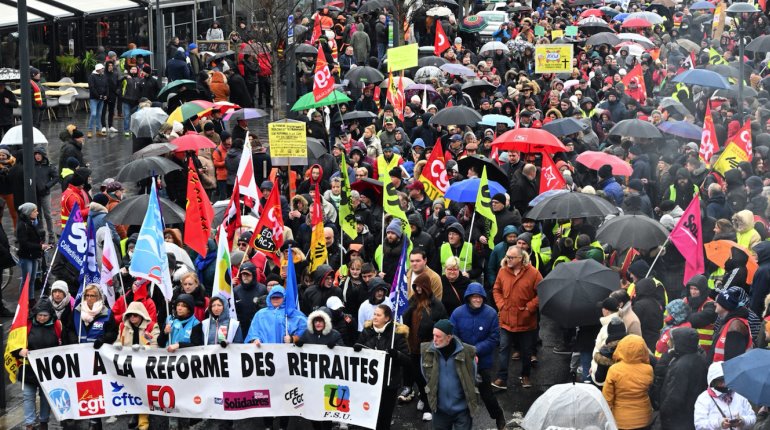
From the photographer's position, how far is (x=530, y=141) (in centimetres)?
1781

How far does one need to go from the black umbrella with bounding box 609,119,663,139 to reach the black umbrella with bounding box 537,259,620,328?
7178mm

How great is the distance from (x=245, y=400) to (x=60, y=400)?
169 cm

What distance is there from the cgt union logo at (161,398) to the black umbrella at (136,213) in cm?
345

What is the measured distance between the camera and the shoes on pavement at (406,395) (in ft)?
43.5

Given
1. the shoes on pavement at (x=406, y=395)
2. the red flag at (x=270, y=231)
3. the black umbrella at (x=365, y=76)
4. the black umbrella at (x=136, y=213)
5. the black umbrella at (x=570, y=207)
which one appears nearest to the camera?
the shoes on pavement at (x=406, y=395)

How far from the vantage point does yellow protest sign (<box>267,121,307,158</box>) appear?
1702cm

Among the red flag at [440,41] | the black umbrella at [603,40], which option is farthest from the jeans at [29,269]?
the black umbrella at [603,40]

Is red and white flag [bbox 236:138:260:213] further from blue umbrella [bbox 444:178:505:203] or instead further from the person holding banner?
the person holding banner

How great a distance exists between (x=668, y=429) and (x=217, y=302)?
4.22 meters

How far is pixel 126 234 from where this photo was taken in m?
16.5

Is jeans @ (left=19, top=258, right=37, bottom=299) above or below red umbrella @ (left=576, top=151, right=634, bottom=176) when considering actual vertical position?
below

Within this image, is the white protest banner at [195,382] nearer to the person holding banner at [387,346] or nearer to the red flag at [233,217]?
the person holding banner at [387,346]

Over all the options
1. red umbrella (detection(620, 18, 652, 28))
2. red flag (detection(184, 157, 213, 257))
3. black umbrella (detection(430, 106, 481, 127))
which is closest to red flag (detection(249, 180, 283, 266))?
red flag (detection(184, 157, 213, 257))

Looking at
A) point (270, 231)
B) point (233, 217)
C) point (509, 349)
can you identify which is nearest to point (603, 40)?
point (233, 217)
